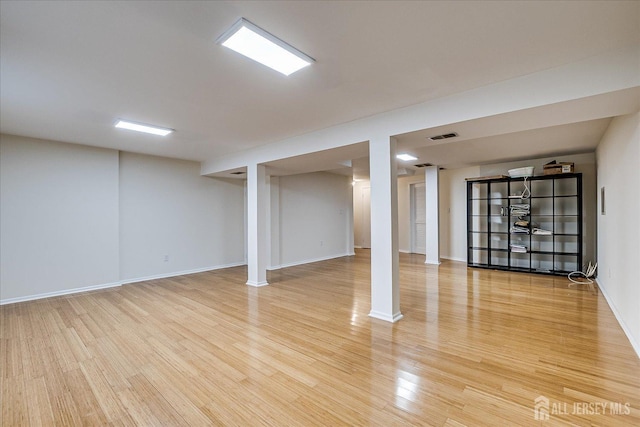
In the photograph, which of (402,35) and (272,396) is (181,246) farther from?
(402,35)

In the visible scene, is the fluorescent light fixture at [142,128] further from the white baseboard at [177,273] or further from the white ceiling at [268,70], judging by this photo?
the white baseboard at [177,273]

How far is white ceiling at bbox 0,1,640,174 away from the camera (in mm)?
1620

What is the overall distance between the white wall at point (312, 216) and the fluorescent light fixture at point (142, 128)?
284 cm

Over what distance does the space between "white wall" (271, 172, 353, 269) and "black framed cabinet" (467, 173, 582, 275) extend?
135 inches

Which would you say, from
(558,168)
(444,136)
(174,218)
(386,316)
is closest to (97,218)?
(174,218)

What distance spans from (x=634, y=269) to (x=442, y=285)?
8.04 feet

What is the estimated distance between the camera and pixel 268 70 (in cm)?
229

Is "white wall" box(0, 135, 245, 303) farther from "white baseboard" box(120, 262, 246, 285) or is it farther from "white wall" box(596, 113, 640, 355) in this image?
"white wall" box(596, 113, 640, 355)

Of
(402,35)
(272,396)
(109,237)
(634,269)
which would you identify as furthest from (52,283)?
(634,269)

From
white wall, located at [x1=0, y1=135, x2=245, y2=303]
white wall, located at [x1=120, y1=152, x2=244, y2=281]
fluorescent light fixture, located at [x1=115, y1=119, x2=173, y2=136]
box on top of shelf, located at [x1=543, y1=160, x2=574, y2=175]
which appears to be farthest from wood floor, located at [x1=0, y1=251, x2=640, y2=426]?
fluorescent light fixture, located at [x1=115, y1=119, x2=173, y2=136]

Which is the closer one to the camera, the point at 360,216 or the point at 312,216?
the point at 312,216

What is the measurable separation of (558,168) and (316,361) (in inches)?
220

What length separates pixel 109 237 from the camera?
502 centimetres

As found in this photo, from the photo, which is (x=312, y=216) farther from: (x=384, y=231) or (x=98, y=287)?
(x=98, y=287)
